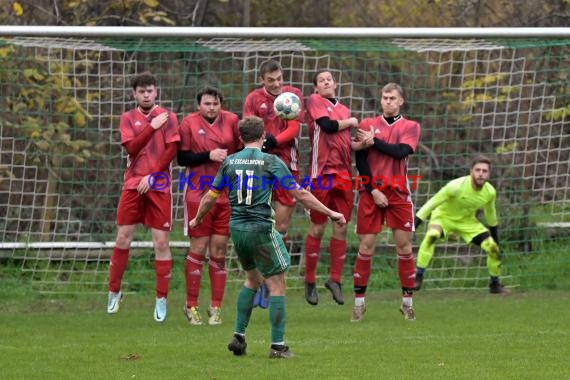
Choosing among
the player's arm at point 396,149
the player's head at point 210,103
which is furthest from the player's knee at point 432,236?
the player's head at point 210,103

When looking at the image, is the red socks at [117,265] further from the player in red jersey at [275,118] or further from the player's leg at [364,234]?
the player's leg at [364,234]

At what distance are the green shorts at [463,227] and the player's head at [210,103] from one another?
3.40m

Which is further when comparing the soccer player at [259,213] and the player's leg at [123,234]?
the player's leg at [123,234]

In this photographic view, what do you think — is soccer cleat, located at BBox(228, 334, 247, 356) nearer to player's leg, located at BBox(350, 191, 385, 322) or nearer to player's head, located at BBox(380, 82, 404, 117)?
player's leg, located at BBox(350, 191, 385, 322)

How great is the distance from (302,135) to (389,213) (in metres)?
3.80

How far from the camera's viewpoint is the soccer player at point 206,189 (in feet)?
34.1

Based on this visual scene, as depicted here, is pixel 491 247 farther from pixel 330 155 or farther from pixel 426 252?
pixel 330 155

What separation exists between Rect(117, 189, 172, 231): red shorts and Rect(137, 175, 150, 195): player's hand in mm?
68

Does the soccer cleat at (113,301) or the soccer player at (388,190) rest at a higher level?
the soccer player at (388,190)

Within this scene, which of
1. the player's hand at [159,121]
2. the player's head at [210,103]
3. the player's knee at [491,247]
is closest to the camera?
the player's hand at [159,121]

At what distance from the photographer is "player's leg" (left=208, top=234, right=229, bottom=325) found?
10383mm

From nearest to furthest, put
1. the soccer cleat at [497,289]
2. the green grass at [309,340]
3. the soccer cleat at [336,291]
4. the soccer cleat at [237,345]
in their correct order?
the green grass at [309,340] → the soccer cleat at [237,345] → the soccer cleat at [336,291] → the soccer cleat at [497,289]

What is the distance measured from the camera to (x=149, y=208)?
10.4 meters

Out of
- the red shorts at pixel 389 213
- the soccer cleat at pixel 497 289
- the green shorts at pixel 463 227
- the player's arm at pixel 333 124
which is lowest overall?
the soccer cleat at pixel 497 289
